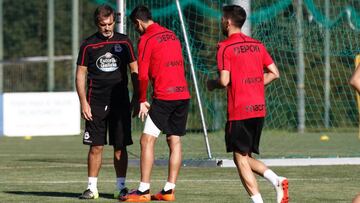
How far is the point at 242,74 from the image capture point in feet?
36.5

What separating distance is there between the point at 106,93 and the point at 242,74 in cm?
234

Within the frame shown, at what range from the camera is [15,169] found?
17.2 metres

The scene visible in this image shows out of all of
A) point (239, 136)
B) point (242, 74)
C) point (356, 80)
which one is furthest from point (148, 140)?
point (356, 80)

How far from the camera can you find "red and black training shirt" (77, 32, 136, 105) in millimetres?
12938

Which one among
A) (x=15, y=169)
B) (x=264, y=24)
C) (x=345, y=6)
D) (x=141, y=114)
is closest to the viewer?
(x=141, y=114)

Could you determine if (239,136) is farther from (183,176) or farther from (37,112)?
(37,112)

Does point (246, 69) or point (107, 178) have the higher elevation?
point (246, 69)

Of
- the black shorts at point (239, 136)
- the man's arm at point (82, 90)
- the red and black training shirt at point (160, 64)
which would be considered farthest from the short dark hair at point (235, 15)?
the man's arm at point (82, 90)

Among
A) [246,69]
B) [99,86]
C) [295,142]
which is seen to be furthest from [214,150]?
[246,69]

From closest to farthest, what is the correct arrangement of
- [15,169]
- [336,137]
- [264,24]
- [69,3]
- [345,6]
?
[15,169], [264,24], [345,6], [336,137], [69,3]

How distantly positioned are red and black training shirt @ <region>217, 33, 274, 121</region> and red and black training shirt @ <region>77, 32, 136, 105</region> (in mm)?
2070

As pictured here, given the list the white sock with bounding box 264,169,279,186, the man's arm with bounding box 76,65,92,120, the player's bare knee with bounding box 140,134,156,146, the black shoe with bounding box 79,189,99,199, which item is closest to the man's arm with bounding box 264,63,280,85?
the white sock with bounding box 264,169,279,186

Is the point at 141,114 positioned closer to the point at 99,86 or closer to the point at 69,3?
the point at 99,86

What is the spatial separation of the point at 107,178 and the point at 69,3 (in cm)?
3108
